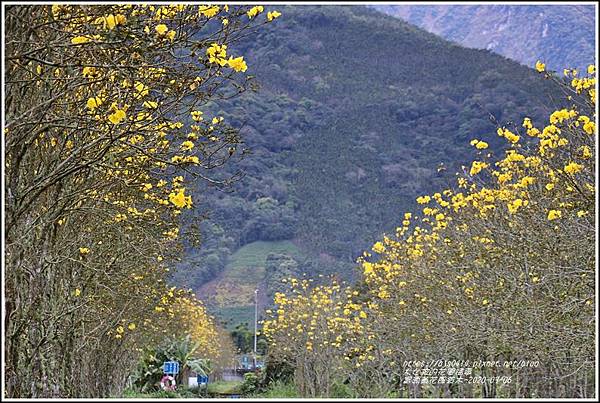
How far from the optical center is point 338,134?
Result: 103m

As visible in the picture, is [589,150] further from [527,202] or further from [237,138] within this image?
[237,138]

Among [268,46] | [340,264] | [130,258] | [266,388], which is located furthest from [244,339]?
[268,46]

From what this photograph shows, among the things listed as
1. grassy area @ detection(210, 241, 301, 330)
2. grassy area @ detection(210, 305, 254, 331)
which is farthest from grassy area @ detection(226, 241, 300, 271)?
grassy area @ detection(210, 305, 254, 331)

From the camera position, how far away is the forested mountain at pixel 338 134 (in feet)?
235

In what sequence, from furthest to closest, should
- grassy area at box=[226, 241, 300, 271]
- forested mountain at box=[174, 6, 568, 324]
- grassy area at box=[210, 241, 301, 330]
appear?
1. forested mountain at box=[174, 6, 568, 324]
2. grassy area at box=[226, 241, 300, 271]
3. grassy area at box=[210, 241, 301, 330]

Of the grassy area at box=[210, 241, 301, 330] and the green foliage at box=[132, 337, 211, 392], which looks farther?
the grassy area at box=[210, 241, 301, 330]

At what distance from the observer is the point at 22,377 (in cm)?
729

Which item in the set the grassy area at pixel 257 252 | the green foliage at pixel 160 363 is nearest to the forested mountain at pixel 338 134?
the grassy area at pixel 257 252

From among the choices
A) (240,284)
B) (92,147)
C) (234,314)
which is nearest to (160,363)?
(92,147)

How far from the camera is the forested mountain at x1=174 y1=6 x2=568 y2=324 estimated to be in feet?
235

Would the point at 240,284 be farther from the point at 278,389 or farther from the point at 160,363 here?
the point at 278,389

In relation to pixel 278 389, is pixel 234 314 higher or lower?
higher

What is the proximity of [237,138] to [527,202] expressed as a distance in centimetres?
441

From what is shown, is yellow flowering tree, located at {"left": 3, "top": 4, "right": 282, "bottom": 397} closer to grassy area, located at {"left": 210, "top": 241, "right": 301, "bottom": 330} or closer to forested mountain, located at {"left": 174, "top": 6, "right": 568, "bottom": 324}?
forested mountain, located at {"left": 174, "top": 6, "right": 568, "bottom": 324}
